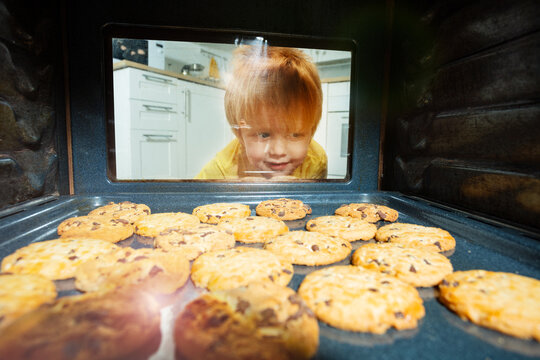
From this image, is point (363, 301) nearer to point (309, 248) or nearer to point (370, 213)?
point (309, 248)

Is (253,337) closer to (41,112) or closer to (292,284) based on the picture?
(292,284)

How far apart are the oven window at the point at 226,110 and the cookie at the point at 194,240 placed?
20.1 inches

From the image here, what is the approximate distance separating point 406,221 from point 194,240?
2.71 feet

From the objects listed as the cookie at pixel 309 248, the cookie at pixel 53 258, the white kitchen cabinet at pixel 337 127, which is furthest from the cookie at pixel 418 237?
the cookie at pixel 53 258

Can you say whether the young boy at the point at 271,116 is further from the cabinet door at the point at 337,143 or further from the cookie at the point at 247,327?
the cookie at the point at 247,327

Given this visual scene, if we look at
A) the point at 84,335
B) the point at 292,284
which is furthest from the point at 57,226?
the point at 292,284

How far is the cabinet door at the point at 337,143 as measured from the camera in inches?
58.2

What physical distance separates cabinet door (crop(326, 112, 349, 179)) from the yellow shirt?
35mm

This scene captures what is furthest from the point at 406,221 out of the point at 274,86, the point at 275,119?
the point at 274,86

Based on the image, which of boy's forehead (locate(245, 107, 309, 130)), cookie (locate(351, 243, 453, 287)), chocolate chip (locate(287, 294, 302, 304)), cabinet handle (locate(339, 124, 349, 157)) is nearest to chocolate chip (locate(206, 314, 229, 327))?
chocolate chip (locate(287, 294, 302, 304))

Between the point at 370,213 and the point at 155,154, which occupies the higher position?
the point at 155,154

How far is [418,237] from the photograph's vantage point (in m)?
0.97

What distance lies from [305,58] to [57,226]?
121 cm

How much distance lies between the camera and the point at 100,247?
86 centimetres
